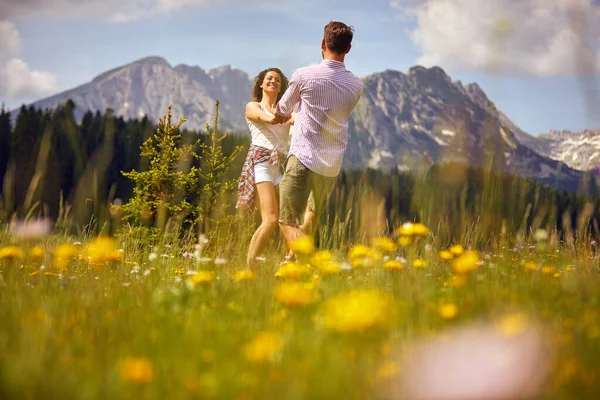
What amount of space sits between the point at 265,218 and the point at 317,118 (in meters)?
1.01

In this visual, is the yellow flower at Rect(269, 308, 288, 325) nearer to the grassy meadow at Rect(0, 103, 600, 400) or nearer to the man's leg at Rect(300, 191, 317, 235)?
the grassy meadow at Rect(0, 103, 600, 400)

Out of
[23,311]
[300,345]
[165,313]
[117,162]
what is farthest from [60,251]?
[117,162]

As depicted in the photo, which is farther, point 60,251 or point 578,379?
point 60,251

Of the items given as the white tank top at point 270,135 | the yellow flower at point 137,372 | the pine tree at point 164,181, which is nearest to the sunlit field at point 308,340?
the yellow flower at point 137,372

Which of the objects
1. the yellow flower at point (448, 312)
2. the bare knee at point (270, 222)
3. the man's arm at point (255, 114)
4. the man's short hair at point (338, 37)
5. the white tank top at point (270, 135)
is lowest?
the yellow flower at point (448, 312)

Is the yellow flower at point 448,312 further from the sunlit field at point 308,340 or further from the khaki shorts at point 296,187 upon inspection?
the khaki shorts at point 296,187

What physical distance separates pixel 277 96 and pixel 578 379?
4.64m

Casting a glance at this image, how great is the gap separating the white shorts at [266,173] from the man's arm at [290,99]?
2.19 ft

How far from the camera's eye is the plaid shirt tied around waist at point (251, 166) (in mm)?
5137

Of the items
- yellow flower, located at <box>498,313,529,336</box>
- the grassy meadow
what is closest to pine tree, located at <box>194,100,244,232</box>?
the grassy meadow

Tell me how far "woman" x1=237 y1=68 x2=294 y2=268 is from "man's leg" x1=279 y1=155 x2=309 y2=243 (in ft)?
0.75

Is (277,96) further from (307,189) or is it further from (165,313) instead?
(165,313)

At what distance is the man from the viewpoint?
4504mm

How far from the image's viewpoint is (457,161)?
292cm
